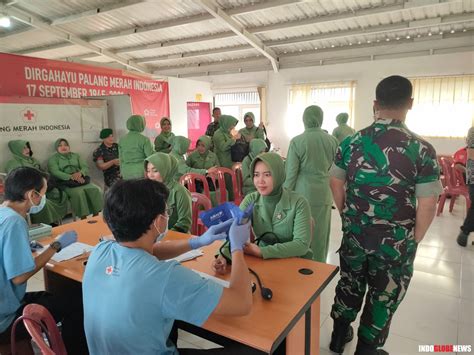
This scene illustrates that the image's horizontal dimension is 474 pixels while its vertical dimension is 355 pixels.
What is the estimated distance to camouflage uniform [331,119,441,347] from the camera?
156cm

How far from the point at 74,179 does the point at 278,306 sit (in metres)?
3.95

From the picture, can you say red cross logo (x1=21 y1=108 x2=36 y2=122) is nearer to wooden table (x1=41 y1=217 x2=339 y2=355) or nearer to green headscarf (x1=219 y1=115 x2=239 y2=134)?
green headscarf (x1=219 y1=115 x2=239 y2=134)

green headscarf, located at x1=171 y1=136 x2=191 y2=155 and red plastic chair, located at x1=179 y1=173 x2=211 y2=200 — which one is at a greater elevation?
green headscarf, located at x1=171 y1=136 x2=191 y2=155

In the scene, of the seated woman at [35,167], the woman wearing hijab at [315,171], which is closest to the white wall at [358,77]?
the woman wearing hijab at [315,171]

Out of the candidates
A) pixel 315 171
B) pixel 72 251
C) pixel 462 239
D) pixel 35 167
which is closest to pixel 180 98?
pixel 35 167

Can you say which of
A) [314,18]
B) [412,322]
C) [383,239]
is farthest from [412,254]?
[314,18]

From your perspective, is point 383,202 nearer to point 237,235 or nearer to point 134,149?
point 237,235

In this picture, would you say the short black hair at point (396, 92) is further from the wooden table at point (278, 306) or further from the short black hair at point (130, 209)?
the short black hair at point (130, 209)

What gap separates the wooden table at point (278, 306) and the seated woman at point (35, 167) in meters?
2.36

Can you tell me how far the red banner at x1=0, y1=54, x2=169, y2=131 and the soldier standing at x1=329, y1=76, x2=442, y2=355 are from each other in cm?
424

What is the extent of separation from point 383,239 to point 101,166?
13.9 ft

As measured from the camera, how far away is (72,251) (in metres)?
1.79

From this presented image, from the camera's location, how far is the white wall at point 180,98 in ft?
23.1

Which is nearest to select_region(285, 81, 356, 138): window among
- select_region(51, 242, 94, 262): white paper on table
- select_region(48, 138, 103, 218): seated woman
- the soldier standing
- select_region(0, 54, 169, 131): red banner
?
select_region(0, 54, 169, 131): red banner
